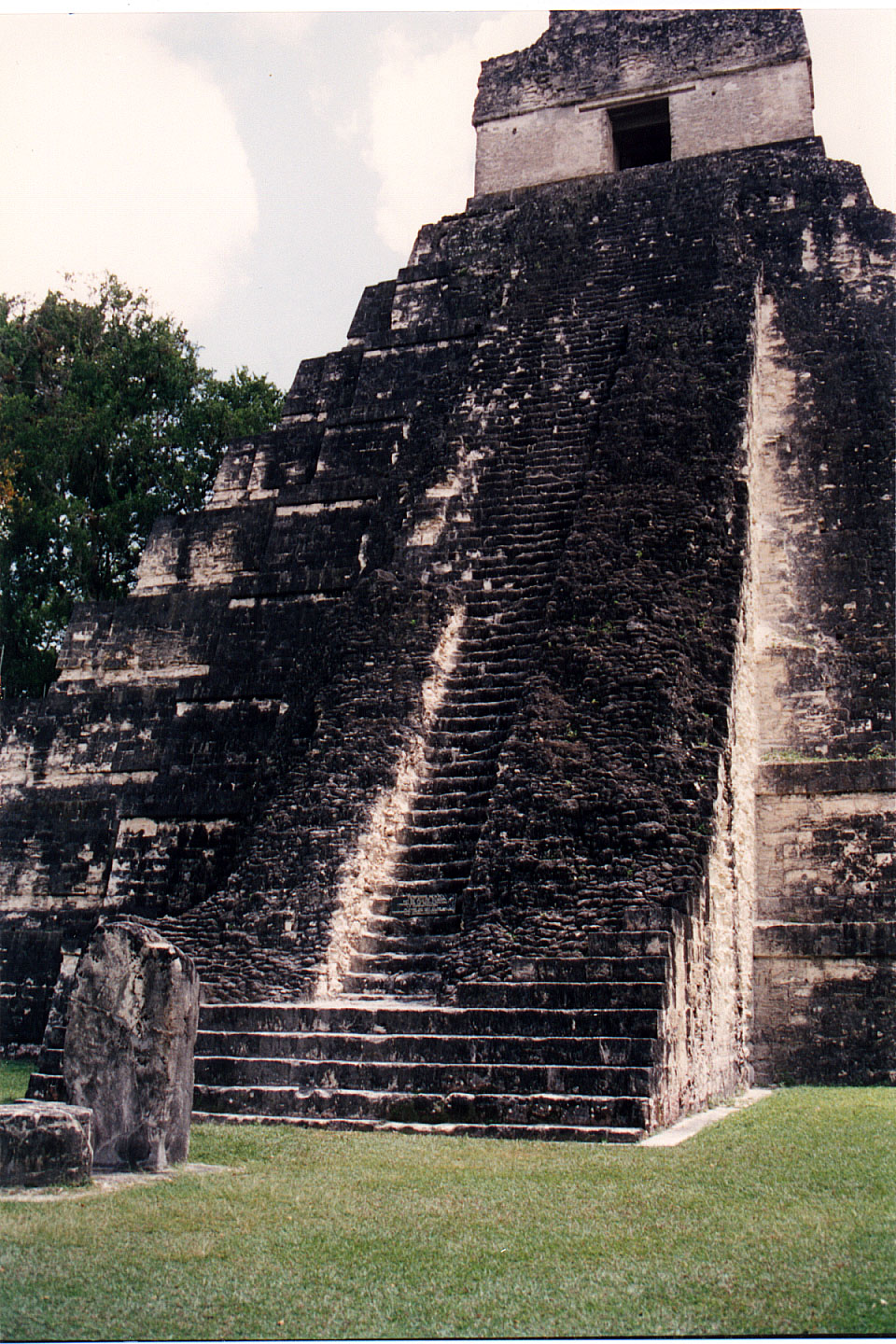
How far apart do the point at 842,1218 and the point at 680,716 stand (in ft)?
12.8

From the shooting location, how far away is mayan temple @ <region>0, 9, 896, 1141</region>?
22.2 ft

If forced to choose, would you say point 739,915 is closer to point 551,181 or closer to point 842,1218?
point 842,1218

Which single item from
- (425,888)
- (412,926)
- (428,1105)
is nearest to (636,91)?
(425,888)

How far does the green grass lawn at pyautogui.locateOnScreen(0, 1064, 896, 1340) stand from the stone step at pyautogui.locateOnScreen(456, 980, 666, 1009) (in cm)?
97

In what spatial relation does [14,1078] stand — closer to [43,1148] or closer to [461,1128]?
[461,1128]

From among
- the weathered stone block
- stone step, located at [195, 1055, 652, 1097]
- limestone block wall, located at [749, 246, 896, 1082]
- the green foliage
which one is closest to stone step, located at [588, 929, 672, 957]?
stone step, located at [195, 1055, 652, 1097]

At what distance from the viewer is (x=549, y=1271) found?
3707 mm

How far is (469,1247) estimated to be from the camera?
12.9 feet

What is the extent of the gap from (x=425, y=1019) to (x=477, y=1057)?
1.39 ft

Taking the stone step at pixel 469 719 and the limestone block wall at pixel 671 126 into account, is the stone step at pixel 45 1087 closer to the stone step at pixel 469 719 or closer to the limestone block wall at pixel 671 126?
the stone step at pixel 469 719

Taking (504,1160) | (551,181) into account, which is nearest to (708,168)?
(551,181)

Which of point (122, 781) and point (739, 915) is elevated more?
point (122, 781)

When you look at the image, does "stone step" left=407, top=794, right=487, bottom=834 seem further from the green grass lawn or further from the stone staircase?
the green grass lawn

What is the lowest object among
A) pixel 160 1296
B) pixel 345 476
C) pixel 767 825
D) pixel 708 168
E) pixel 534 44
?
pixel 160 1296
